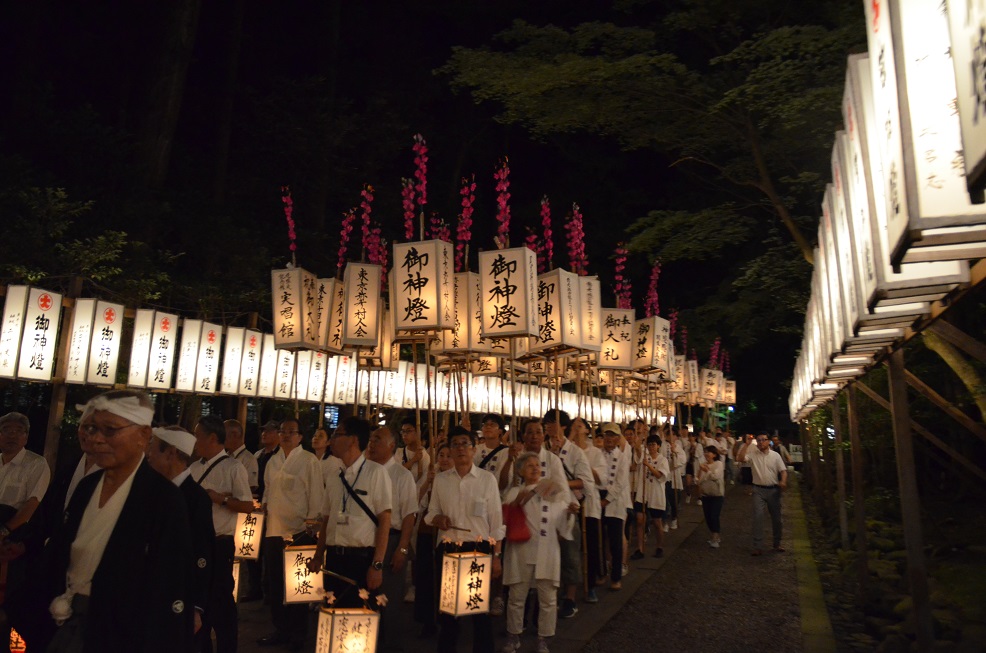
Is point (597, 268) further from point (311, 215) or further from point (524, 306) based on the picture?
Answer: point (524, 306)

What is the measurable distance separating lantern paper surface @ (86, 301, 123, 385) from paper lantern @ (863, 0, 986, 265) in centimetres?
1133

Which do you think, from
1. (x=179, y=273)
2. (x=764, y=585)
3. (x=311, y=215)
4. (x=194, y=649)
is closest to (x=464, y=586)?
(x=194, y=649)

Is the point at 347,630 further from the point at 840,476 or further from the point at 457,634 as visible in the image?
the point at 840,476

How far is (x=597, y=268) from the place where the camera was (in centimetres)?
3466

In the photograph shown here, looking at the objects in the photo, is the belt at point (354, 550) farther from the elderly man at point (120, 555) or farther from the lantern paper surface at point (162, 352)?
the lantern paper surface at point (162, 352)

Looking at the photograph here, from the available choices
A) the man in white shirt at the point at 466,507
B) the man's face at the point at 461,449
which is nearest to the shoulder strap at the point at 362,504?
the man in white shirt at the point at 466,507

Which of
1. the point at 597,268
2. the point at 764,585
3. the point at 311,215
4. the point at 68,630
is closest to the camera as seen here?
the point at 68,630

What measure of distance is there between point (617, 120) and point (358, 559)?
1124 cm

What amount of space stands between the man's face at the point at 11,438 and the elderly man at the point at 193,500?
2427mm

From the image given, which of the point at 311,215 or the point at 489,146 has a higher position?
the point at 489,146

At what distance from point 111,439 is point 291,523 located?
4946mm

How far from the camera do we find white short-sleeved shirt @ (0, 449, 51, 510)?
689 cm

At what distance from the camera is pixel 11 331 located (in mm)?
10656

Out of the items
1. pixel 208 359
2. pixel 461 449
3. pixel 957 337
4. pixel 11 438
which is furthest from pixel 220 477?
pixel 957 337
